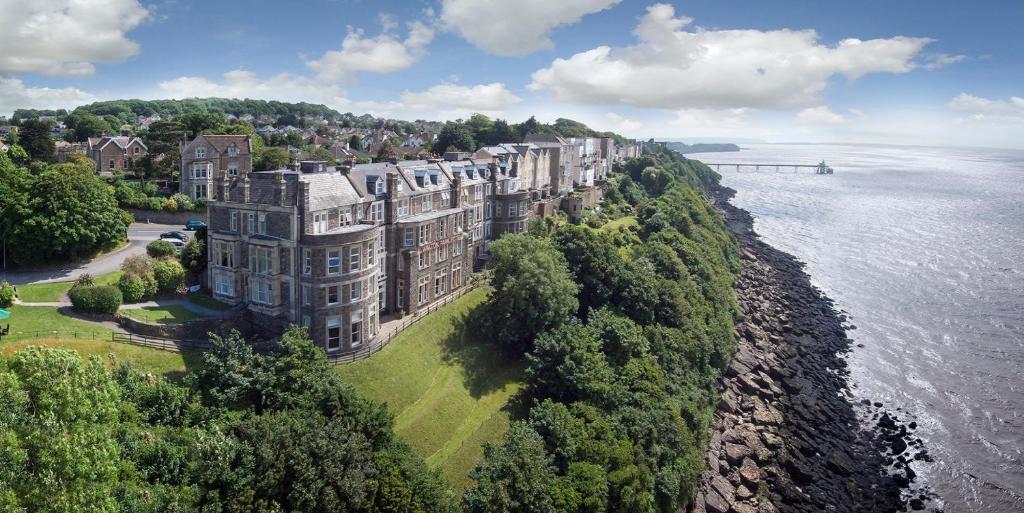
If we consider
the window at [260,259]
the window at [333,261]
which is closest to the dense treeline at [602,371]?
the window at [333,261]

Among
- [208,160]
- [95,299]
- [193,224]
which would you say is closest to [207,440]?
[95,299]

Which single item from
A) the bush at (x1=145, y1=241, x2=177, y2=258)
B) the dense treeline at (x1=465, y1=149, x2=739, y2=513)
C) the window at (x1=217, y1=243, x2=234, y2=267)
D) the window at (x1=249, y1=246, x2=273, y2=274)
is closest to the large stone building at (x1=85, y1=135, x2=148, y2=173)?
the bush at (x1=145, y1=241, x2=177, y2=258)

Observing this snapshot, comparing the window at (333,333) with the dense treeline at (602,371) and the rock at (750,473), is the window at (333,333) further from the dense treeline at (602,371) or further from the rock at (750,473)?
the rock at (750,473)

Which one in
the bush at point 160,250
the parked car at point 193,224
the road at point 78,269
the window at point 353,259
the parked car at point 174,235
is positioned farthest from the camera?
the parked car at point 193,224

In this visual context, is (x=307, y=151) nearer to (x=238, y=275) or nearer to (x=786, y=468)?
(x=238, y=275)

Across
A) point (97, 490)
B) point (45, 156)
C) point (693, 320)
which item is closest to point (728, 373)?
point (693, 320)

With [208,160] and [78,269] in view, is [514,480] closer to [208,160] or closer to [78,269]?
[78,269]
